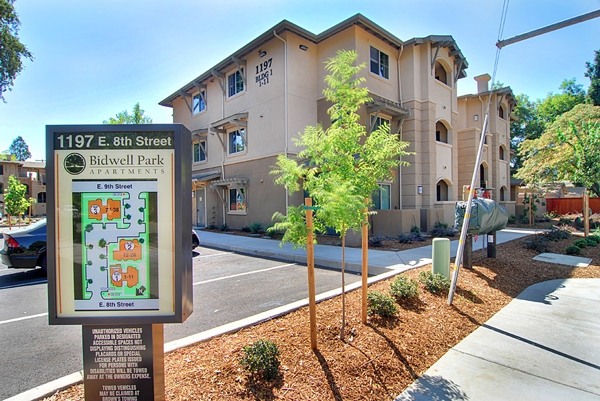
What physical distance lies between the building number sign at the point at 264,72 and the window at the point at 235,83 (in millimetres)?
1589

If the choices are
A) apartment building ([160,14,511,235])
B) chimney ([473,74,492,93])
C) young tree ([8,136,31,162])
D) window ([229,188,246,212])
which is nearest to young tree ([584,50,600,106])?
chimney ([473,74,492,93])

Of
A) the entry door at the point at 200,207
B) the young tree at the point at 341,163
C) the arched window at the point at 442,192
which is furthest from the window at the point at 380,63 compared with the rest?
the young tree at the point at 341,163

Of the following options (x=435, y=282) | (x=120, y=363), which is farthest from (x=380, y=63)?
(x=120, y=363)

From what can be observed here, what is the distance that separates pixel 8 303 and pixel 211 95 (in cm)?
1763

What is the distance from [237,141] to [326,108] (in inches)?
232

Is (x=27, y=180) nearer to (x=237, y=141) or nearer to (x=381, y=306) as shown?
(x=237, y=141)

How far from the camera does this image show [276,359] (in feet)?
10.3

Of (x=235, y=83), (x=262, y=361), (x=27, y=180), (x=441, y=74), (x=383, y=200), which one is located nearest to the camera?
(x=262, y=361)

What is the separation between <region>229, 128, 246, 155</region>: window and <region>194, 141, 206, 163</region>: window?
3.47 meters

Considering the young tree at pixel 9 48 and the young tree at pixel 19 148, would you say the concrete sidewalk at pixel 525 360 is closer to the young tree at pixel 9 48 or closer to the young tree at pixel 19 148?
the young tree at pixel 9 48

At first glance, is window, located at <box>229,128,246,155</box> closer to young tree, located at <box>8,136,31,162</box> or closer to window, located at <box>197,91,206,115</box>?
window, located at <box>197,91,206,115</box>

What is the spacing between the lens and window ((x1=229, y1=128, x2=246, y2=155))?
60.5ft

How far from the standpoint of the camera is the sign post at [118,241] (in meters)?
2.34

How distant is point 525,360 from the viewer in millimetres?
3783
